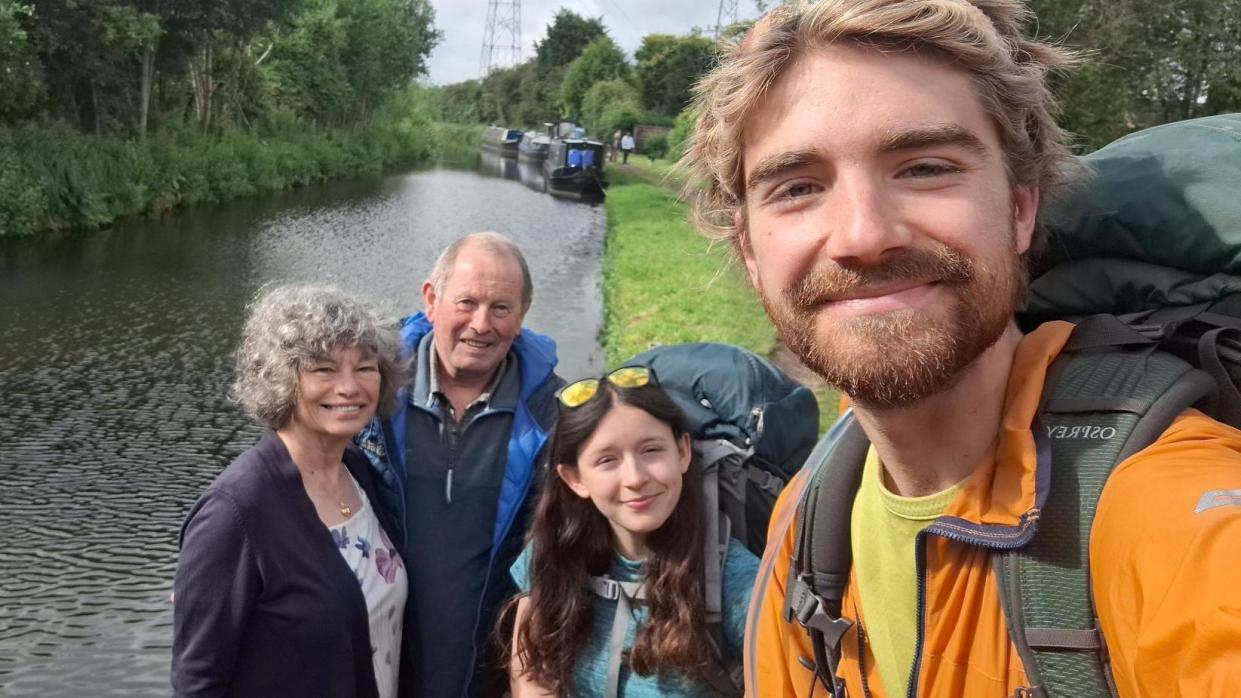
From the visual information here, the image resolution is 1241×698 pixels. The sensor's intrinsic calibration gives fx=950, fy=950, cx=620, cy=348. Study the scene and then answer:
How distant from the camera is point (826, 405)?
21.9 feet

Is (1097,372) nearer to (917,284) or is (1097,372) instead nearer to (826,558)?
(917,284)

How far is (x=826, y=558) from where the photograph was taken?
1.40m

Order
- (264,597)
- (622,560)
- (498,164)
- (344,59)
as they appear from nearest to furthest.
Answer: (264,597) < (622,560) < (344,59) < (498,164)

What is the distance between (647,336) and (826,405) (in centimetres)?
282

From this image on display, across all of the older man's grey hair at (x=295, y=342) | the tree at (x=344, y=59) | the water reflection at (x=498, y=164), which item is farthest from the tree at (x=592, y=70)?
the older man's grey hair at (x=295, y=342)

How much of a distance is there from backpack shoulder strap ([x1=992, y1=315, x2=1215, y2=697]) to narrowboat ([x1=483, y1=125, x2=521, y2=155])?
53.2 m

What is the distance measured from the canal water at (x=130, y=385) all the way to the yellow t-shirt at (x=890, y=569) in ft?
6.04

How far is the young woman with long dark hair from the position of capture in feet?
7.24

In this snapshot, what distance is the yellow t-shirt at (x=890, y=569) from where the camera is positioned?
128 cm

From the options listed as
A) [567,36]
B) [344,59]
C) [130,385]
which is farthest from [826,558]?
[567,36]

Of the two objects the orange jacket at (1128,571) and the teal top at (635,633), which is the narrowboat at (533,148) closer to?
the teal top at (635,633)

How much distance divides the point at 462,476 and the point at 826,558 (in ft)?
4.81

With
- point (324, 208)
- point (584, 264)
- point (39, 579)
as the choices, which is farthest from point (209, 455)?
point (324, 208)

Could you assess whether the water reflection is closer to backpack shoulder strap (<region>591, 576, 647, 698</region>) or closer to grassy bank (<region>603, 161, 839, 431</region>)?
grassy bank (<region>603, 161, 839, 431</region>)
